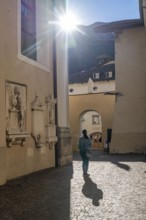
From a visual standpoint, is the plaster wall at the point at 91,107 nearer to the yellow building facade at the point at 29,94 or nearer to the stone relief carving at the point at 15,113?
the yellow building facade at the point at 29,94

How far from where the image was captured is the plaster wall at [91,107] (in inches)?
1319

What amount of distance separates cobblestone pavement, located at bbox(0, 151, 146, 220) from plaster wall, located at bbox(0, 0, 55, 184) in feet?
1.94

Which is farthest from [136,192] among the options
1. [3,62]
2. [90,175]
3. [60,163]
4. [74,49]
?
[74,49]

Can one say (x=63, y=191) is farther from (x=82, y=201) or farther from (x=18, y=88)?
(x=18, y=88)

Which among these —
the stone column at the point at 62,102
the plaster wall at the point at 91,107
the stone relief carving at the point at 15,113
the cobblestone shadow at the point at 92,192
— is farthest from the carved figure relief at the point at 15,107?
the plaster wall at the point at 91,107

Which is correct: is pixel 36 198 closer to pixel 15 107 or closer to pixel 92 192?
pixel 92 192

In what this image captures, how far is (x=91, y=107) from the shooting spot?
34.2 metres

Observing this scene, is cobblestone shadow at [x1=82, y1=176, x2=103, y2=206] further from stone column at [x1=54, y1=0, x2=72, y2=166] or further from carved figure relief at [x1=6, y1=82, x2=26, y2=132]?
stone column at [x1=54, y1=0, x2=72, y2=166]

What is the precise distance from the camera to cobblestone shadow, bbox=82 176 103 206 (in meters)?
8.23

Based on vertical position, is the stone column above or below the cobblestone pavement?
above

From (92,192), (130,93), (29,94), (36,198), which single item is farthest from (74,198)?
(130,93)

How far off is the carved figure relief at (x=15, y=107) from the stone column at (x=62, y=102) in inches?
140

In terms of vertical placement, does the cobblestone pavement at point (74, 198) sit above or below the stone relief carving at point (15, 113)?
below

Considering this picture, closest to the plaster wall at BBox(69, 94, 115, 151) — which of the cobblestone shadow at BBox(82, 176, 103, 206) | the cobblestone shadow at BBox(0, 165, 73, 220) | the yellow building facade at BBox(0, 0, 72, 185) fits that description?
the yellow building facade at BBox(0, 0, 72, 185)
